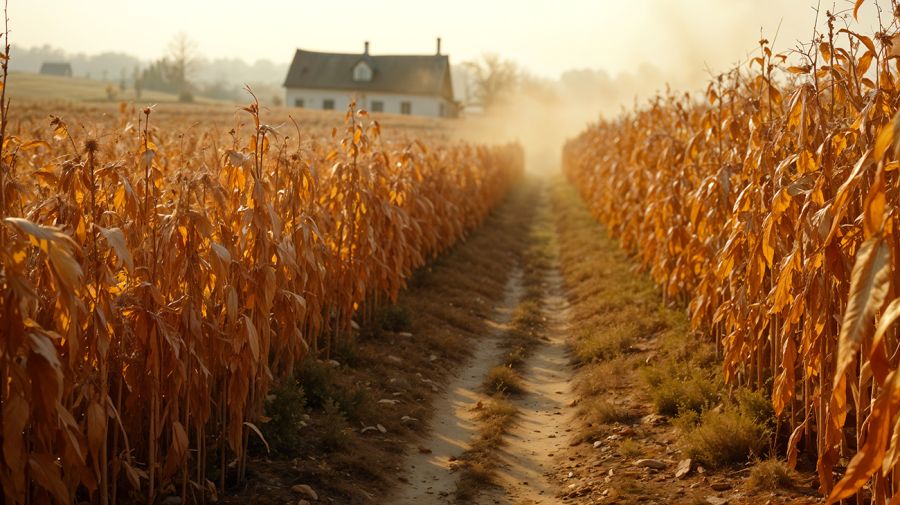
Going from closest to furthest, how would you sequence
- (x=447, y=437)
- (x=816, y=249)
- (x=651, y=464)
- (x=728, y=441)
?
1. (x=816, y=249)
2. (x=728, y=441)
3. (x=651, y=464)
4. (x=447, y=437)

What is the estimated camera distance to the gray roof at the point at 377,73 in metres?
62.8

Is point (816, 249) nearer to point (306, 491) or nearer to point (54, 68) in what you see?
point (306, 491)

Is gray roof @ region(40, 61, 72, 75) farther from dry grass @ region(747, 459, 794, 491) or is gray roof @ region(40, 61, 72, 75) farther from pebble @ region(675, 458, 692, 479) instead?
dry grass @ region(747, 459, 794, 491)

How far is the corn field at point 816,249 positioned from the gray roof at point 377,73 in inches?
2192

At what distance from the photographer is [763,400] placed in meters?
5.76

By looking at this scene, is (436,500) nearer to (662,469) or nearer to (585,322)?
(662,469)

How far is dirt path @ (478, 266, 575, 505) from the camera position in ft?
18.3

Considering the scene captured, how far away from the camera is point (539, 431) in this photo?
6812mm

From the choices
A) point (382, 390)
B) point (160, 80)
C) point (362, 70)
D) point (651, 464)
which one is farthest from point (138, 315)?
point (160, 80)

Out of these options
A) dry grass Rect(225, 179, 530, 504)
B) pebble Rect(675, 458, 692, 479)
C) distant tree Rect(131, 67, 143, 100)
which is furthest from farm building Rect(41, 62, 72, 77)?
pebble Rect(675, 458, 692, 479)

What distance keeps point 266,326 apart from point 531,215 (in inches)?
740

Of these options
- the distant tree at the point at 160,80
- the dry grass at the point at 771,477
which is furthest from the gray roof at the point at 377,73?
the dry grass at the point at 771,477

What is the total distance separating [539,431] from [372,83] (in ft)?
193

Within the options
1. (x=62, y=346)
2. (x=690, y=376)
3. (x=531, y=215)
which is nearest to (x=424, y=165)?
(x=690, y=376)
